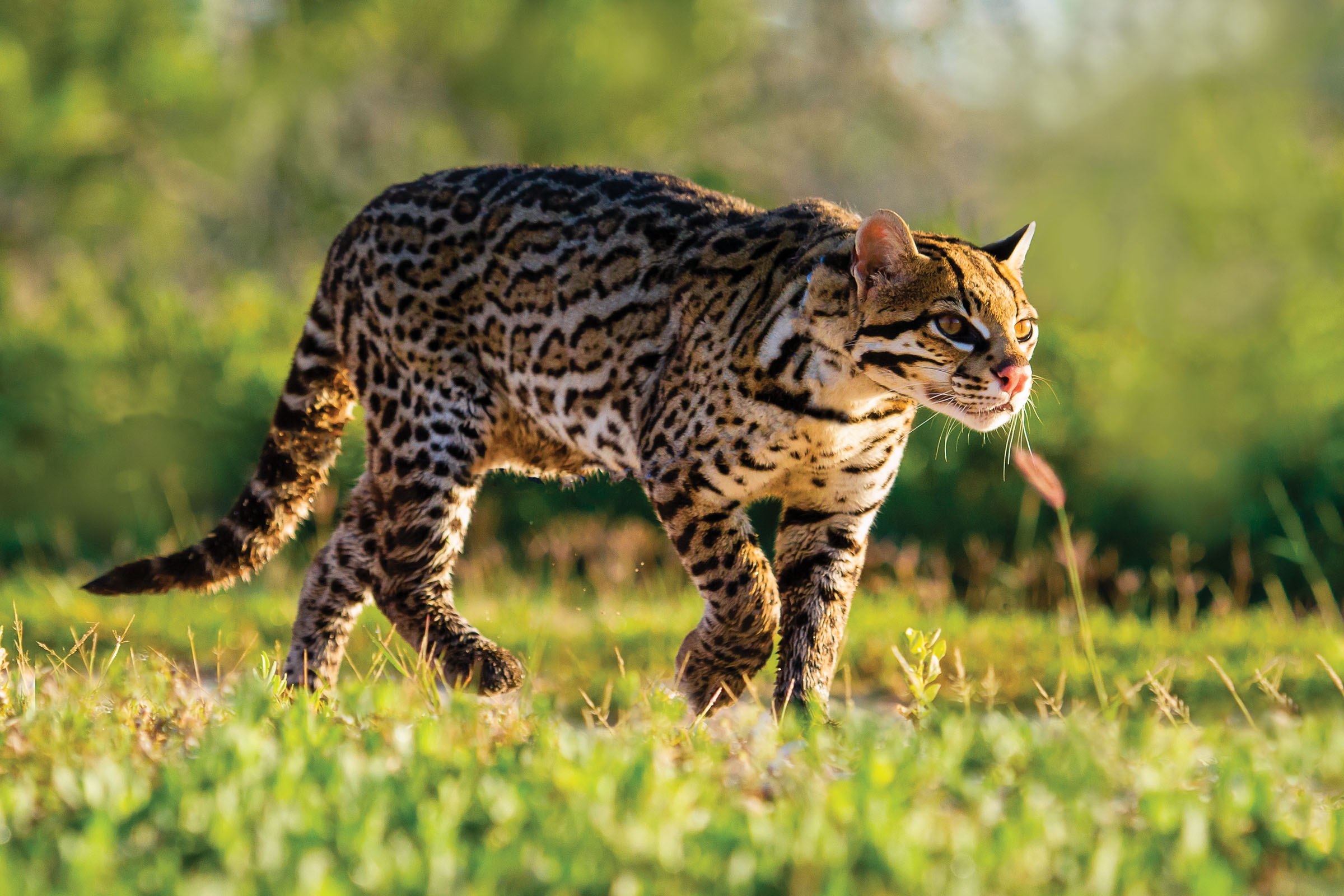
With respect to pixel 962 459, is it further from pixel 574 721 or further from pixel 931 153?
pixel 931 153

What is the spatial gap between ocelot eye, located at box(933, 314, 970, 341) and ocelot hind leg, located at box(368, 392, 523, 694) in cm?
197

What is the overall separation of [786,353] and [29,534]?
7.88m

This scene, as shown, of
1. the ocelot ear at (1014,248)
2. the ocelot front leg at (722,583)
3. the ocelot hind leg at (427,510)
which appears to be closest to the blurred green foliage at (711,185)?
the ocelot ear at (1014,248)

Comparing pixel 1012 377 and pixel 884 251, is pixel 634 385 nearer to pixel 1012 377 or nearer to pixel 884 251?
pixel 884 251

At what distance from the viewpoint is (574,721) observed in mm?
6637

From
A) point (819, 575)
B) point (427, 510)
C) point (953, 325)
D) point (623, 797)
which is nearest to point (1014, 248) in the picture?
point (953, 325)

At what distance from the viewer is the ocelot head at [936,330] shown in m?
4.16

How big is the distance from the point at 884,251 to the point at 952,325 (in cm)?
32

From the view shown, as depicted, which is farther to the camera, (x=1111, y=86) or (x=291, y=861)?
(x=1111, y=86)

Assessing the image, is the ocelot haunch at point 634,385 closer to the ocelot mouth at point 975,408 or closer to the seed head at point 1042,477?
the ocelot mouth at point 975,408

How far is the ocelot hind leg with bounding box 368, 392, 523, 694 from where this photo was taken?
524 centimetres

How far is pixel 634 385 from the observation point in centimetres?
493

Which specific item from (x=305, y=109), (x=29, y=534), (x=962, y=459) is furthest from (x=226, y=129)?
(x=962, y=459)

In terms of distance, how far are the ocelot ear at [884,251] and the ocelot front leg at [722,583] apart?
35.5 inches
